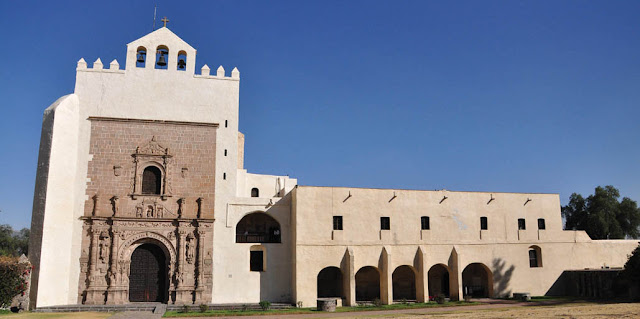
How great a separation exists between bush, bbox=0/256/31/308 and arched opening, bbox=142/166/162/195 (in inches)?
267

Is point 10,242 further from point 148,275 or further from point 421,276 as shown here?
point 421,276

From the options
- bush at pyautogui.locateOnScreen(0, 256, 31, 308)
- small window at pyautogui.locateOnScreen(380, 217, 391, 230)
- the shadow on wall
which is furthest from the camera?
the shadow on wall

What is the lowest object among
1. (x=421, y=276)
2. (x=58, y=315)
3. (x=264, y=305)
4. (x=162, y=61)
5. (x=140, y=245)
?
(x=58, y=315)

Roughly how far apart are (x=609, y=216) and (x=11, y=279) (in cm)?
4705

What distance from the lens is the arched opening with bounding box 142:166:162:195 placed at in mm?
27734

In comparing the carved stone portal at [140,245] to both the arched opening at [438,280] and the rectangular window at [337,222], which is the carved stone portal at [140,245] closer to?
the rectangular window at [337,222]

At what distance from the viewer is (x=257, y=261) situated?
2866cm

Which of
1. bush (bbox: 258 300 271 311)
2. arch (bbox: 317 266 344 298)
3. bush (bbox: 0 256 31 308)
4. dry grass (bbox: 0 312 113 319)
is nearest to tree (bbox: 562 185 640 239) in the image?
arch (bbox: 317 266 344 298)

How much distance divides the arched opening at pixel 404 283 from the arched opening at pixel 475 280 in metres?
3.44

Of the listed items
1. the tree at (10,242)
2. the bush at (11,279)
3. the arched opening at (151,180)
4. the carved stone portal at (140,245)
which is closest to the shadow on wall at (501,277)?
the carved stone portal at (140,245)

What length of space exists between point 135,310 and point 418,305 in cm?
1460

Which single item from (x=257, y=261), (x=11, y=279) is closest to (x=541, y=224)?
(x=257, y=261)

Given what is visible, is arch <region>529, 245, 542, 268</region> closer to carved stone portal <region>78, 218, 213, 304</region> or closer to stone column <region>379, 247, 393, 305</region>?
stone column <region>379, 247, 393, 305</region>

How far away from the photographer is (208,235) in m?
27.6
